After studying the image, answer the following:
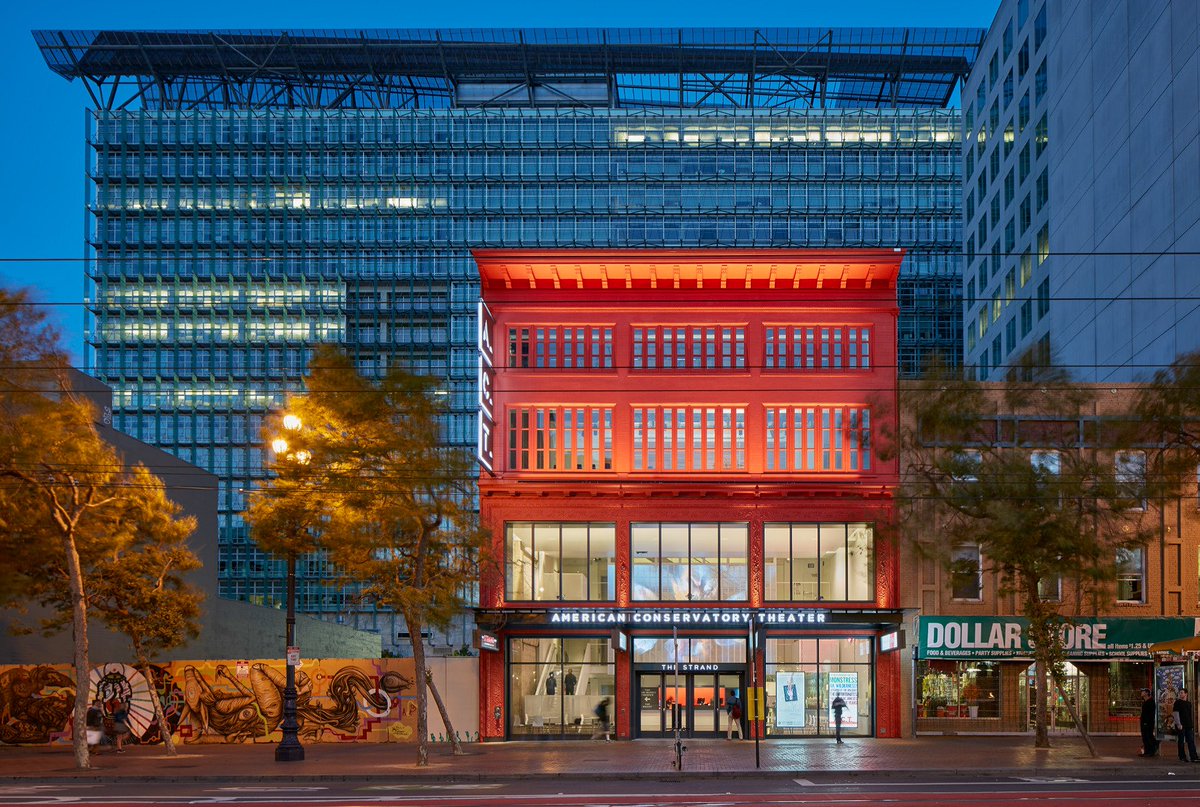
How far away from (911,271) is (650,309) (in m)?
90.2

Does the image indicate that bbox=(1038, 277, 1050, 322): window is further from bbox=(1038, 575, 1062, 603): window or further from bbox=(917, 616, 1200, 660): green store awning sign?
bbox=(917, 616, 1200, 660): green store awning sign

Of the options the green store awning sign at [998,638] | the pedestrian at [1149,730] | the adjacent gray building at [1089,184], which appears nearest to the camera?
the pedestrian at [1149,730]

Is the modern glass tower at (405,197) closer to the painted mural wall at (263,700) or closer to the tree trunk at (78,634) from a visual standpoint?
the painted mural wall at (263,700)

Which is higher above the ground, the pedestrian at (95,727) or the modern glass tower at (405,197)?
the modern glass tower at (405,197)

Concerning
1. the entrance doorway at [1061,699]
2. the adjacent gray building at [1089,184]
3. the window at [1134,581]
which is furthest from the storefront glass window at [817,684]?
the adjacent gray building at [1089,184]

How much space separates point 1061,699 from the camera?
150 ft

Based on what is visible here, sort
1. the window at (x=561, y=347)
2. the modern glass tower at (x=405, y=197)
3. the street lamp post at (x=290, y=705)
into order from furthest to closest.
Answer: the modern glass tower at (x=405, y=197), the window at (x=561, y=347), the street lamp post at (x=290, y=705)

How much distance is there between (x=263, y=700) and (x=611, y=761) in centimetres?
1606

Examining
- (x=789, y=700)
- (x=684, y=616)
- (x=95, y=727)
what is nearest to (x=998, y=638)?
(x=789, y=700)

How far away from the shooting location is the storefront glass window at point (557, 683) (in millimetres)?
44469

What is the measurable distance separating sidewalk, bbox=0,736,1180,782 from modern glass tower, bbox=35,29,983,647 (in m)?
89.0

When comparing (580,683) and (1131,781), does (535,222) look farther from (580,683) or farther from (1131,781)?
(1131,781)

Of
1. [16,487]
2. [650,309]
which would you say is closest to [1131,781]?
[650,309]

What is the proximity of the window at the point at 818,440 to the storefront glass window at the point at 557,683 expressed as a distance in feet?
29.0
